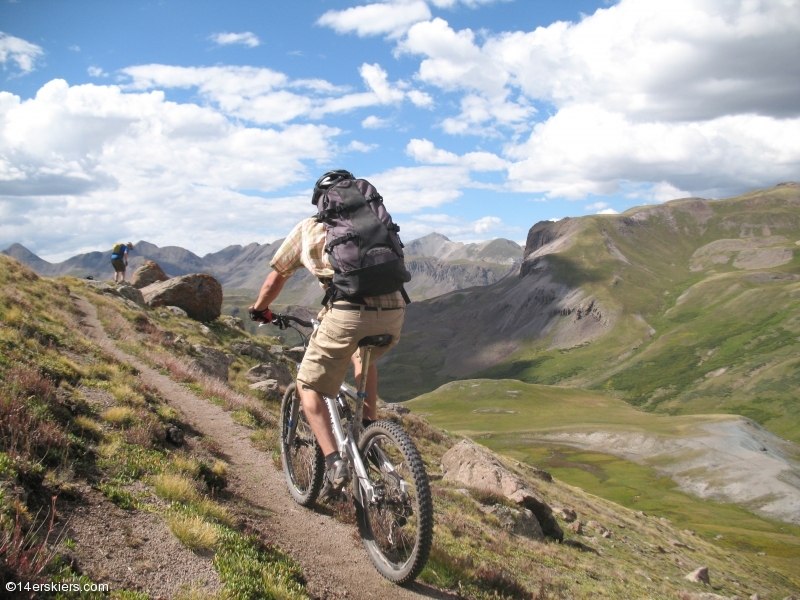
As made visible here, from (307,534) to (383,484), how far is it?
1762 mm

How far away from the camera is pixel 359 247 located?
646cm

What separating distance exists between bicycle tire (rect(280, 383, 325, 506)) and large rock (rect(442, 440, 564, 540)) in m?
9.20

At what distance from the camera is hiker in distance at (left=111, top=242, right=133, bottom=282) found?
1375 inches

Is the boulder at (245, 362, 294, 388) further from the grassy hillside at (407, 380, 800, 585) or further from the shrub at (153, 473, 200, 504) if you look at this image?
the grassy hillside at (407, 380, 800, 585)

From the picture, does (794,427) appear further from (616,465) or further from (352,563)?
(352,563)

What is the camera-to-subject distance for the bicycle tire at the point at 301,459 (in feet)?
27.2

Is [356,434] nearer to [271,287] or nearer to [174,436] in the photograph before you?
[271,287]

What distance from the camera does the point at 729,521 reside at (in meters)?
76.1

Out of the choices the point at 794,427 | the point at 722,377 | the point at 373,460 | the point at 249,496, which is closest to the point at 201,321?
the point at 249,496

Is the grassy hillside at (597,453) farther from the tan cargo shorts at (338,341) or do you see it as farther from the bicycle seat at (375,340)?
the bicycle seat at (375,340)

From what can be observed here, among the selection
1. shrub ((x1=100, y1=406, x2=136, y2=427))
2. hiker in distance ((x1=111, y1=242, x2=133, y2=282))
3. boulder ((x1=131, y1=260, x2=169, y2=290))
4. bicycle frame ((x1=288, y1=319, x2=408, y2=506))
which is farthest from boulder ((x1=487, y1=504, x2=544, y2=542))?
boulder ((x1=131, y1=260, x2=169, y2=290))

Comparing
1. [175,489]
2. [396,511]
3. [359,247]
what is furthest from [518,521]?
[359,247]

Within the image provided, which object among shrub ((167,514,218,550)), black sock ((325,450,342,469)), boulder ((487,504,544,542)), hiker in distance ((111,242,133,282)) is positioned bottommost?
boulder ((487,504,544,542))

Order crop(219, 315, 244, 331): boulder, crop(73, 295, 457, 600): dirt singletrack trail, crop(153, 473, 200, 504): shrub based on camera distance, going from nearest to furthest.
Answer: crop(73, 295, 457, 600): dirt singletrack trail → crop(153, 473, 200, 504): shrub → crop(219, 315, 244, 331): boulder
